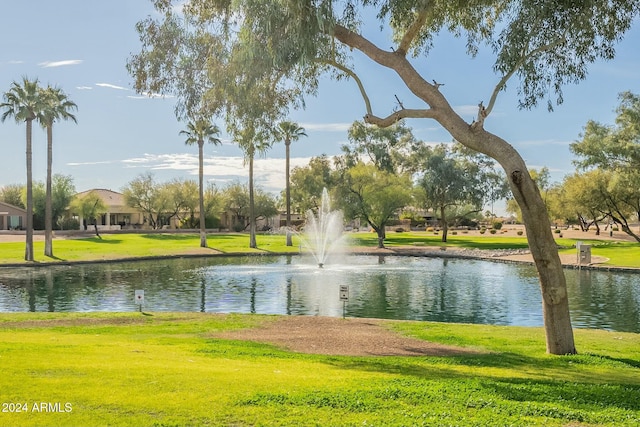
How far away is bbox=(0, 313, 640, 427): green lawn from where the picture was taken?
6875mm

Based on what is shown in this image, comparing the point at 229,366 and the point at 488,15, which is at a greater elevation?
the point at 488,15

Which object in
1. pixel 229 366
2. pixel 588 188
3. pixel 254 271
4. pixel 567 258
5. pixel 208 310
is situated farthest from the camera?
pixel 588 188

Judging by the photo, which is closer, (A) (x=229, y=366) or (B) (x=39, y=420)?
(B) (x=39, y=420)

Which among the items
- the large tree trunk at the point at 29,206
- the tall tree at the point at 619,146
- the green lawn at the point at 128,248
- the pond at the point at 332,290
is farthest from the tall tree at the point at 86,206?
the tall tree at the point at 619,146

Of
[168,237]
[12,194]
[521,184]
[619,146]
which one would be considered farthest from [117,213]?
[521,184]

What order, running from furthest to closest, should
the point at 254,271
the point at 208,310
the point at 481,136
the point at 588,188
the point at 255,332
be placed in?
the point at 588,188, the point at 254,271, the point at 208,310, the point at 255,332, the point at 481,136

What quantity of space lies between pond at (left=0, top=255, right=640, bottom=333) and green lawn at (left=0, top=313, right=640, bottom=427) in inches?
341

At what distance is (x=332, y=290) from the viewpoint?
29000 mm

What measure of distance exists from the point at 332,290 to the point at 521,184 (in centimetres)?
1766

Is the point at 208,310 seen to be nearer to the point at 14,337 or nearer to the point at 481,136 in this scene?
the point at 14,337

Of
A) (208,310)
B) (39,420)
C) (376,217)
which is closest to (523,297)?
(208,310)

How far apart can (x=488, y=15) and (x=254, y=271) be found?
25.1 m

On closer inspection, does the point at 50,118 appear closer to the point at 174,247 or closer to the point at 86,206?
the point at 174,247

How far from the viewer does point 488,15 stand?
52.7ft
